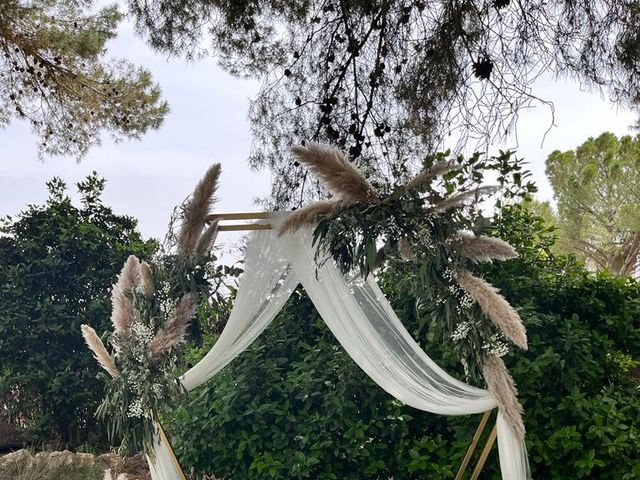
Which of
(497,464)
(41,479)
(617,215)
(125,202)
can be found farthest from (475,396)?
(617,215)

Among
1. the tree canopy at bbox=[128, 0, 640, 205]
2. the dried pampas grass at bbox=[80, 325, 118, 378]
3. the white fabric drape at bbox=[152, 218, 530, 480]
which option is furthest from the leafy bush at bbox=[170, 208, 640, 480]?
the dried pampas grass at bbox=[80, 325, 118, 378]

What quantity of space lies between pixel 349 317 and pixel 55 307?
3.12 m

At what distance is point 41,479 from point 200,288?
224 cm

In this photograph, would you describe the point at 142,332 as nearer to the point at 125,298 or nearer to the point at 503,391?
the point at 125,298

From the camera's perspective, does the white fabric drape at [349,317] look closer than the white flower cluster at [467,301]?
No

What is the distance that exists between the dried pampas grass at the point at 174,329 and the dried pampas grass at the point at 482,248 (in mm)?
1290

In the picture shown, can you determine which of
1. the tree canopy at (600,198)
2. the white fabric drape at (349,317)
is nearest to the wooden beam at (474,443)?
the white fabric drape at (349,317)

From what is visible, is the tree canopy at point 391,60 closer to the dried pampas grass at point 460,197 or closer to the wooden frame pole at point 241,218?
the dried pampas grass at point 460,197

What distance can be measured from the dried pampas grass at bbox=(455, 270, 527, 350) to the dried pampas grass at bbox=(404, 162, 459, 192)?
0.43 metres

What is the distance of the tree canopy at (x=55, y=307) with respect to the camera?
5914 millimetres

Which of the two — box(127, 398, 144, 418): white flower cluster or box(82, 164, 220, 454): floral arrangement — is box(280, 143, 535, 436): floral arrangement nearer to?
box(82, 164, 220, 454): floral arrangement

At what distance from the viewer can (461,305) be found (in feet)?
11.2

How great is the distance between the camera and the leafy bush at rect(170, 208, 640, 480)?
4.15m

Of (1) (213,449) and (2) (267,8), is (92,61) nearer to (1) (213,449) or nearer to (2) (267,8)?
(2) (267,8)
